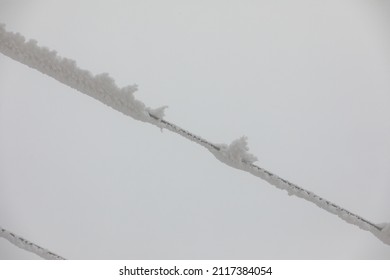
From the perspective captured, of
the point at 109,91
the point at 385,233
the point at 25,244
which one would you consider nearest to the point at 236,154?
the point at 109,91

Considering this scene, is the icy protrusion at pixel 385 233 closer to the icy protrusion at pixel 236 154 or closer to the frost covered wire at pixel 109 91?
the frost covered wire at pixel 109 91

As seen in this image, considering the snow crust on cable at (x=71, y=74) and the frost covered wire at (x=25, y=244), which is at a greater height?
the snow crust on cable at (x=71, y=74)

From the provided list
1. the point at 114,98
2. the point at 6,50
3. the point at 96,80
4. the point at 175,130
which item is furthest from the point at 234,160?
the point at 6,50

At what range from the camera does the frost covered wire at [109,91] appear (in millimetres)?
1744

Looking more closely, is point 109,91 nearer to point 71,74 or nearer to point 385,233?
point 71,74

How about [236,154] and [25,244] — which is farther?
[236,154]

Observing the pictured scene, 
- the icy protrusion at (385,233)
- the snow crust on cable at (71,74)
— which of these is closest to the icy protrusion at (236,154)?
the snow crust on cable at (71,74)

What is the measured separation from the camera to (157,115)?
1.72m

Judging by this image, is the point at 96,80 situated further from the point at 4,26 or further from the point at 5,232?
the point at 5,232

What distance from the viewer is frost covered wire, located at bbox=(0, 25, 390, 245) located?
174cm

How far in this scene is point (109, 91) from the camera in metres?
1.78

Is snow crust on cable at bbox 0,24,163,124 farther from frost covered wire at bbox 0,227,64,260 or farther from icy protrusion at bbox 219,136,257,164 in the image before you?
frost covered wire at bbox 0,227,64,260

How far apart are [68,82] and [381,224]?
1.75 meters

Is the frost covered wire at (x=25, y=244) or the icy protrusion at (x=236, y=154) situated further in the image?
the icy protrusion at (x=236, y=154)
